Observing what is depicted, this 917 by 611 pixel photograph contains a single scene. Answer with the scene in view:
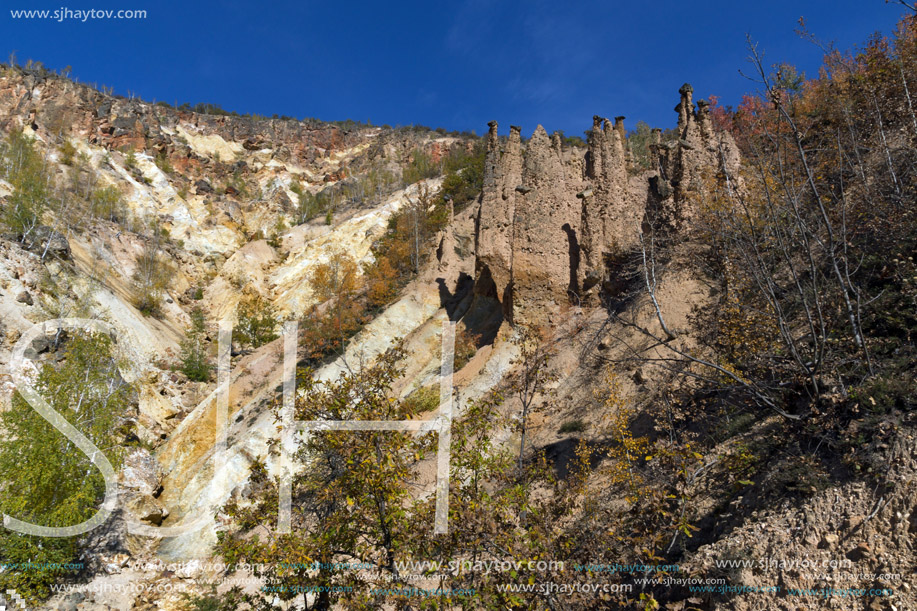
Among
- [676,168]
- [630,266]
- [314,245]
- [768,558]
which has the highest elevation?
[314,245]

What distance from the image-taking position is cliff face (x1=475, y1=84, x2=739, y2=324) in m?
17.6

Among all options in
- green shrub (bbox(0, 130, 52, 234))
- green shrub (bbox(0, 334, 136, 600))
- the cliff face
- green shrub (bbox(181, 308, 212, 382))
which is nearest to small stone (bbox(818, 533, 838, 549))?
the cliff face

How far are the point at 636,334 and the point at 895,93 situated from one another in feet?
39.3

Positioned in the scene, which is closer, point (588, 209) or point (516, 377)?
point (516, 377)

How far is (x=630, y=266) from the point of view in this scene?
18.0 meters

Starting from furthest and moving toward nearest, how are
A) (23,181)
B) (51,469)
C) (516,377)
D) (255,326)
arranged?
(255,326) < (23,181) < (516,377) < (51,469)

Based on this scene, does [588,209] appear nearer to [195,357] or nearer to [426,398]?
[426,398]

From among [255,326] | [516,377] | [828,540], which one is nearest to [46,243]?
[255,326]

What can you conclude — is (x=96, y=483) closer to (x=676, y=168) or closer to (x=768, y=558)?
(x=768, y=558)

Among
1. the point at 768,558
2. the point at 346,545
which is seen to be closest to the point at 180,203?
the point at 346,545

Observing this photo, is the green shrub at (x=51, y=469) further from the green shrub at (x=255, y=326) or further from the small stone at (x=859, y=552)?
the small stone at (x=859, y=552)

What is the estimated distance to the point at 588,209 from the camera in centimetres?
1909

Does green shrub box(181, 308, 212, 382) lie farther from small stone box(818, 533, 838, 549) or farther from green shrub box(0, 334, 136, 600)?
small stone box(818, 533, 838, 549)

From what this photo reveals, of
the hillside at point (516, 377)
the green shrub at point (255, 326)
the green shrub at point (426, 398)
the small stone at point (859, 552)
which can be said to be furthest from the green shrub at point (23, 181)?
the small stone at point (859, 552)
